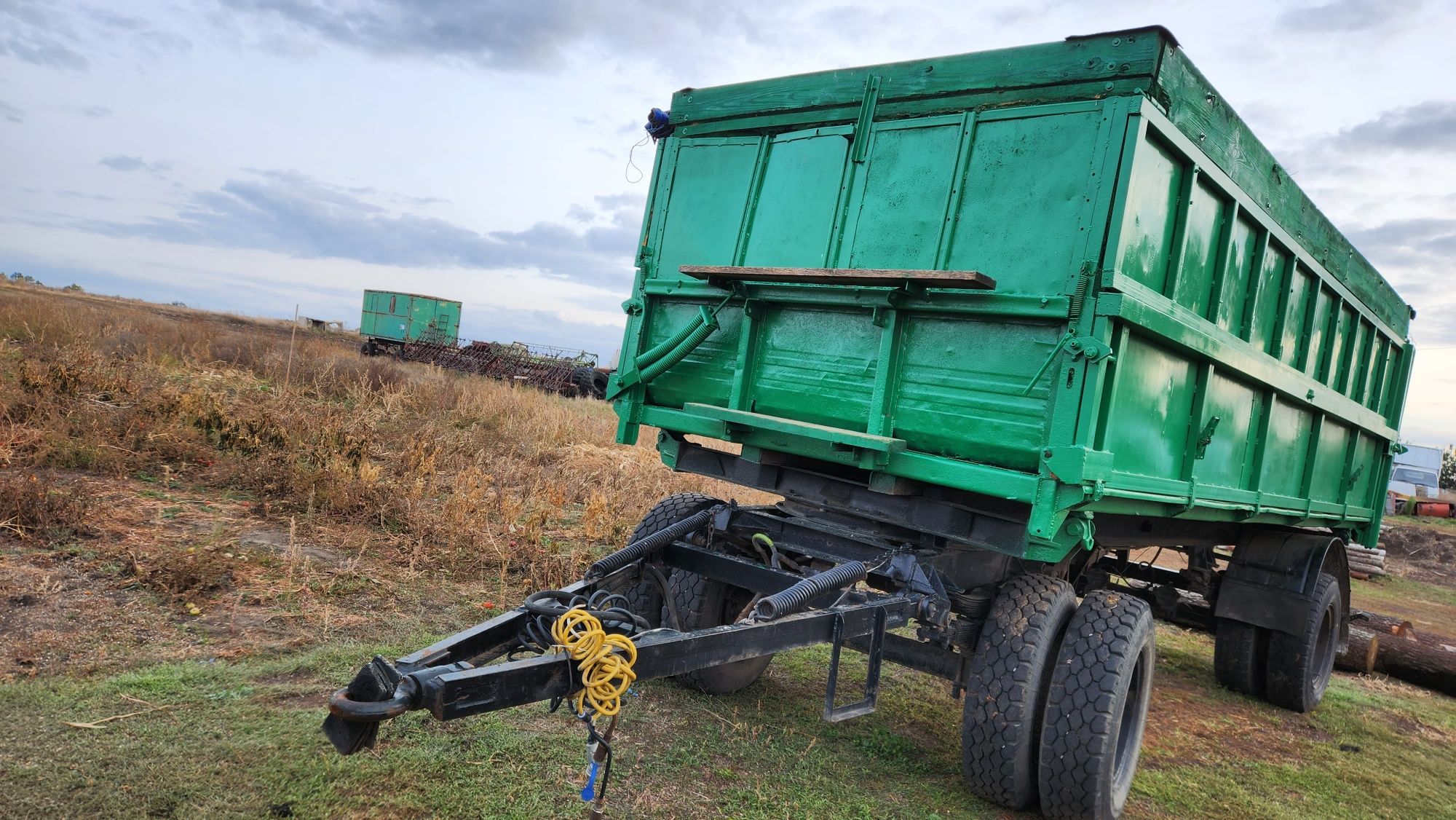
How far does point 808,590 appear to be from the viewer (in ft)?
10.8

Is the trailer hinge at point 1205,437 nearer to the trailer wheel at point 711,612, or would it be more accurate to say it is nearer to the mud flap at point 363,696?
the trailer wheel at point 711,612

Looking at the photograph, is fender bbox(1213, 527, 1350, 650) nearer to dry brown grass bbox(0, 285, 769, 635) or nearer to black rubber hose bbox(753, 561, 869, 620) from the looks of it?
black rubber hose bbox(753, 561, 869, 620)

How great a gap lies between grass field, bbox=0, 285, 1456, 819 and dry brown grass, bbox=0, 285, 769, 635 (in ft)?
0.10

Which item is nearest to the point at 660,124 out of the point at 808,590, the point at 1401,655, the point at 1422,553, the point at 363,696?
the point at 808,590

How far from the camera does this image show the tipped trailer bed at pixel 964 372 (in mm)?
3371

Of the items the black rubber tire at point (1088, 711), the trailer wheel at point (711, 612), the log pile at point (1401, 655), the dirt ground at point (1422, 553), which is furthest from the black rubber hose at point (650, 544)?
the dirt ground at point (1422, 553)

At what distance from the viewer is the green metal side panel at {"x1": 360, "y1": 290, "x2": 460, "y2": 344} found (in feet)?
108

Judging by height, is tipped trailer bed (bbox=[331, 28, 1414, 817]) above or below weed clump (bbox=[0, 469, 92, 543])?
above

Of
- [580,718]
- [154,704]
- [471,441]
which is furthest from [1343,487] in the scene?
[471,441]

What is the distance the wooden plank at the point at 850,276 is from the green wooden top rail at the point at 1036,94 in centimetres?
83

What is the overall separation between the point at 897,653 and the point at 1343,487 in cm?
493

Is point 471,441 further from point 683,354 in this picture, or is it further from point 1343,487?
point 1343,487

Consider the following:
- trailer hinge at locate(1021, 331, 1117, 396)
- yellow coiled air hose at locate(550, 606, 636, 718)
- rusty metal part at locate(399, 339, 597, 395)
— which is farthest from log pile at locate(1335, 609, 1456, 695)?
rusty metal part at locate(399, 339, 597, 395)

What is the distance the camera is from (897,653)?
13.0 ft
